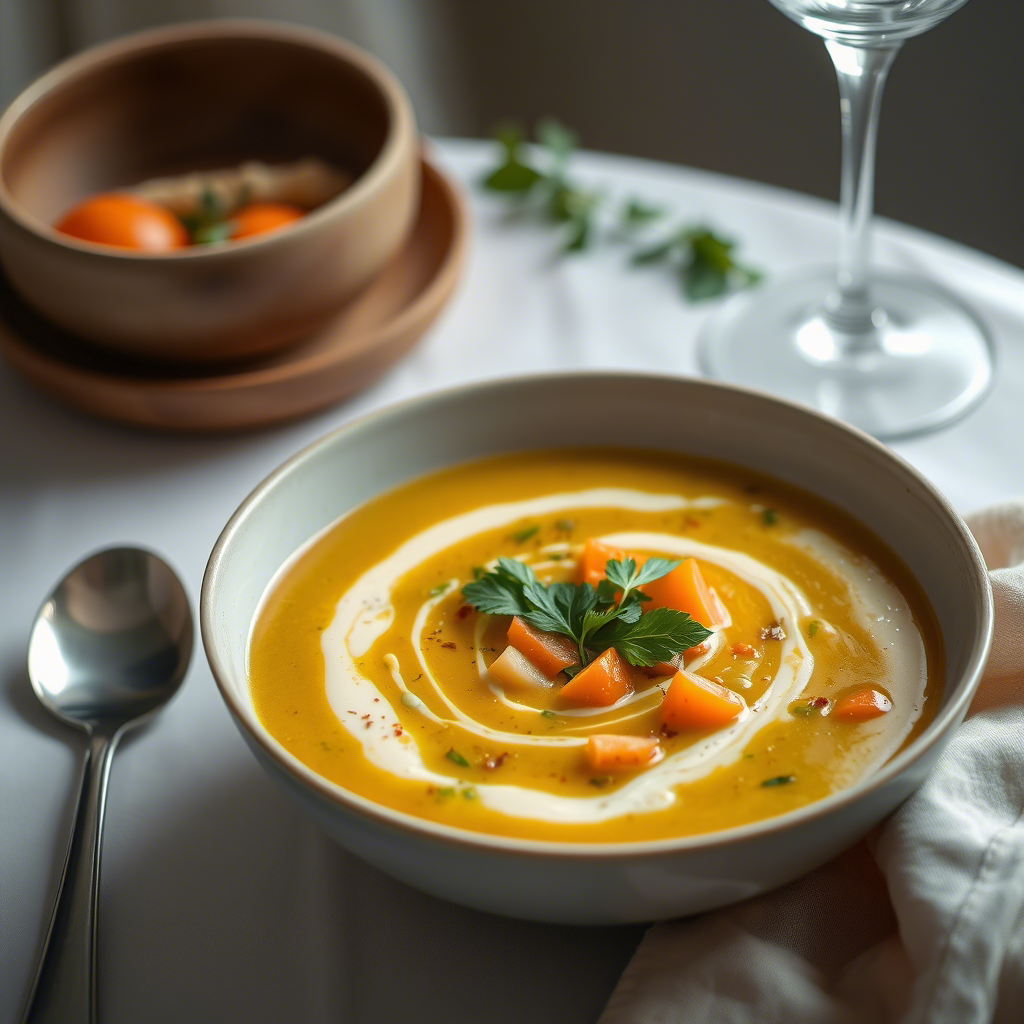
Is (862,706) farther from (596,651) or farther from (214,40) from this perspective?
(214,40)

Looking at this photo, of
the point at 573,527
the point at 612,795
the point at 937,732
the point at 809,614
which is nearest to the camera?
the point at 937,732

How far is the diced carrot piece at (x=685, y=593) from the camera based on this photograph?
49.7 inches

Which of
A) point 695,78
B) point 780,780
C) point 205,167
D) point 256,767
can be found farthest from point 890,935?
point 695,78

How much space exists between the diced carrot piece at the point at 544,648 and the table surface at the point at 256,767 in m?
0.26

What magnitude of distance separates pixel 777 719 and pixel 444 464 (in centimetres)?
59

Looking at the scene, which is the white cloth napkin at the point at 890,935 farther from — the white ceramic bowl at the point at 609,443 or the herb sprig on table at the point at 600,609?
the herb sprig on table at the point at 600,609

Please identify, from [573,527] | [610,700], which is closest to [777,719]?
[610,700]

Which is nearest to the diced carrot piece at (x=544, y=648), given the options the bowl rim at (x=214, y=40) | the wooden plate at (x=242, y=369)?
the wooden plate at (x=242, y=369)

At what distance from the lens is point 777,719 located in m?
1.14

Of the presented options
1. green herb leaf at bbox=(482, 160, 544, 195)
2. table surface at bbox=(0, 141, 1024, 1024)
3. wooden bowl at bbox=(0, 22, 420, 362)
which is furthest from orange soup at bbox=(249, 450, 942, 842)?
green herb leaf at bbox=(482, 160, 544, 195)

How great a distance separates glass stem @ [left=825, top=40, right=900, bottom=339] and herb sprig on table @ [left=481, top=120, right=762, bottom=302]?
21cm

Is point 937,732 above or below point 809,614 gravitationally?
above

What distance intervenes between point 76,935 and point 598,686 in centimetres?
54

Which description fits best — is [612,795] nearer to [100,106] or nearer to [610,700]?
[610,700]
